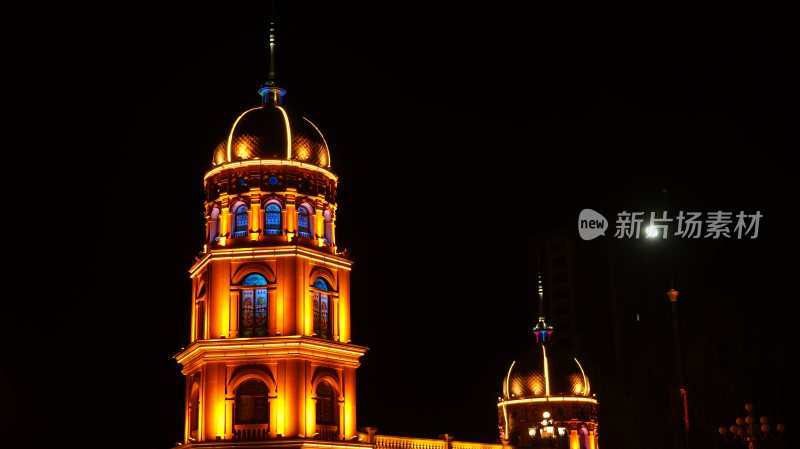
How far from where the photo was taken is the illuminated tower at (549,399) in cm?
6544

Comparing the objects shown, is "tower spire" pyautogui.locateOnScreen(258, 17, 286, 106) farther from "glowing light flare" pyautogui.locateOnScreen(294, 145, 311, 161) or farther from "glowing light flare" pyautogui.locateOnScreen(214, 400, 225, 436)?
"glowing light flare" pyautogui.locateOnScreen(214, 400, 225, 436)

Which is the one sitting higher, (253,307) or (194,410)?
(253,307)

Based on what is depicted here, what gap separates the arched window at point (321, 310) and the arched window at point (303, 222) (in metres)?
1.77

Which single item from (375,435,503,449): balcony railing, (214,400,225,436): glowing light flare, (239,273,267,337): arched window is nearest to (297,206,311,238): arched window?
(239,273,267,337): arched window

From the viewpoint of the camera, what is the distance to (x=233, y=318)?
3825cm

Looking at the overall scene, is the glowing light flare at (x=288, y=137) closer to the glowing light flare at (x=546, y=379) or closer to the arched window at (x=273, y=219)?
the arched window at (x=273, y=219)

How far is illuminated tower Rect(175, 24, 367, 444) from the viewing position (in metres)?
37.3

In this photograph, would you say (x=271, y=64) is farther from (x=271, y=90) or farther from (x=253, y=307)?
(x=253, y=307)

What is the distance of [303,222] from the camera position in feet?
133

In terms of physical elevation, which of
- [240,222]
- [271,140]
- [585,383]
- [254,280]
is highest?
[271,140]

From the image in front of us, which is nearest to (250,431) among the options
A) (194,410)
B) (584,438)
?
(194,410)

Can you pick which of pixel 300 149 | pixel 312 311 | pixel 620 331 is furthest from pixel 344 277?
pixel 620 331

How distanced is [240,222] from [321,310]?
4.26m

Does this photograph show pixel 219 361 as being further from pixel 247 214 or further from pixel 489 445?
pixel 489 445
